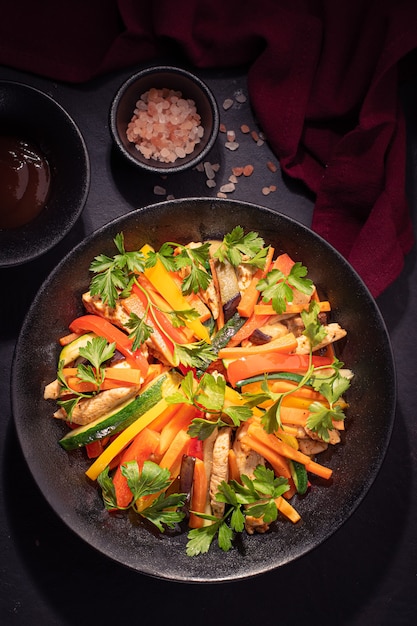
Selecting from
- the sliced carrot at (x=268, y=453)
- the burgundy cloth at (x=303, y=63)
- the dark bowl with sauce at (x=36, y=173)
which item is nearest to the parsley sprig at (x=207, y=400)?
the sliced carrot at (x=268, y=453)

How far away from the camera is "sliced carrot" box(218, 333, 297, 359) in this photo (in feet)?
9.32

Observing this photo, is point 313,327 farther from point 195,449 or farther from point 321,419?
point 195,449

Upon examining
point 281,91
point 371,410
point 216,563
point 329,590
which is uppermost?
point 281,91

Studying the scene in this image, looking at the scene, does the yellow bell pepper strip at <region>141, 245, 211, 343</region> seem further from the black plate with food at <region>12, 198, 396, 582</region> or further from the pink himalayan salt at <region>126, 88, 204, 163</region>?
the pink himalayan salt at <region>126, 88, 204, 163</region>

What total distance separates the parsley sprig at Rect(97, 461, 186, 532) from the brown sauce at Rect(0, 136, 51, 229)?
1.08 metres

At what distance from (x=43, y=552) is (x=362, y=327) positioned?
161 cm

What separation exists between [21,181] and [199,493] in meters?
Answer: 1.42

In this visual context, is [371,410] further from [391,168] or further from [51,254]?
[51,254]

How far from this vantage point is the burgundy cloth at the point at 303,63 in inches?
126

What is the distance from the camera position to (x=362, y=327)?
297 centimetres

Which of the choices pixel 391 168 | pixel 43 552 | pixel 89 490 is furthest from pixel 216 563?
pixel 391 168

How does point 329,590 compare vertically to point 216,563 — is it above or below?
below

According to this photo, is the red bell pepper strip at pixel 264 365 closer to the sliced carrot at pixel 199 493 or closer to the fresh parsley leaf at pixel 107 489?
the sliced carrot at pixel 199 493

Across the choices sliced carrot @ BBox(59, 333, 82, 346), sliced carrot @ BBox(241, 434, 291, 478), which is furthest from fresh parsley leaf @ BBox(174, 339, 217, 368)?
sliced carrot @ BBox(59, 333, 82, 346)
